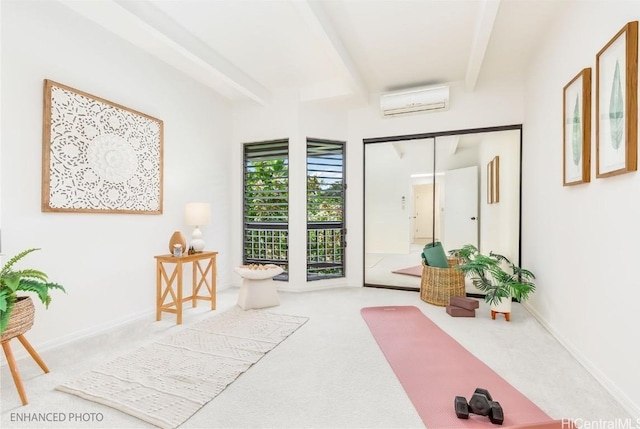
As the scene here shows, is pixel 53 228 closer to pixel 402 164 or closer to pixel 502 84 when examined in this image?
pixel 402 164

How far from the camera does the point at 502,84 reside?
364 centimetres

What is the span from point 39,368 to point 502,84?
16.5 ft

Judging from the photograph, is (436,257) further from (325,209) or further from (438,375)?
(438,375)

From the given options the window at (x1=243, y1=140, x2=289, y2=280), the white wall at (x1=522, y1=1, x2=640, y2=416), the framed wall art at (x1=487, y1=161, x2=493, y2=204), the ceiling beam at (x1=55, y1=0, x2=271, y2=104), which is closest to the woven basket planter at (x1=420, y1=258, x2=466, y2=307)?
the white wall at (x1=522, y1=1, x2=640, y2=416)

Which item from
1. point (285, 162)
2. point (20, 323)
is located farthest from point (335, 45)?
point (20, 323)

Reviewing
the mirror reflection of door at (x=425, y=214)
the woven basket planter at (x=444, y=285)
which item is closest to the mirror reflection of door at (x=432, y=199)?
the mirror reflection of door at (x=425, y=214)

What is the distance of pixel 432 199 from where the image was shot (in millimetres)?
4023

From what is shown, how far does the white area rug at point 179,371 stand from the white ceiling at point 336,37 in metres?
2.48

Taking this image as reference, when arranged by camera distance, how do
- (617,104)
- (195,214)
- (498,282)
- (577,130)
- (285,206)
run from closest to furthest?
1. (617,104)
2. (577,130)
3. (498,282)
4. (195,214)
5. (285,206)

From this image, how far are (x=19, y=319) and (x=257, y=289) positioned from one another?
1891 mm

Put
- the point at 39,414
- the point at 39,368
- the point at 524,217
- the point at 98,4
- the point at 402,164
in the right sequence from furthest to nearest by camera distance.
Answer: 1. the point at 402,164
2. the point at 524,217
3. the point at 98,4
4. the point at 39,368
5. the point at 39,414

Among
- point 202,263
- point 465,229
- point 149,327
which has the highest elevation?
point 465,229

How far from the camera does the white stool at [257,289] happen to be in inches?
128

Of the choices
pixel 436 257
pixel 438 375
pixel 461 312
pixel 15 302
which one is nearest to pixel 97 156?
pixel 15 302
